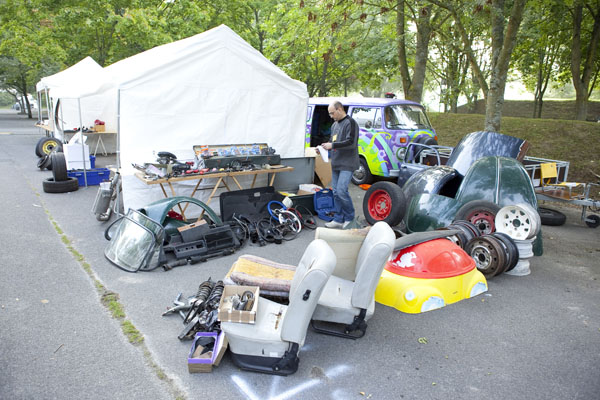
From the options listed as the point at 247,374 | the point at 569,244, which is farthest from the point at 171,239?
the point at 569,244

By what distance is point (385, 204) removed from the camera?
678 cm

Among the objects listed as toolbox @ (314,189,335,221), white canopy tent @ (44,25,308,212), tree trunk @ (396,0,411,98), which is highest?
tree trunk @ (396,0,411,98)

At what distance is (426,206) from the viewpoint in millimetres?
6035

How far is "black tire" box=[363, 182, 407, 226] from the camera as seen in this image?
6324mm

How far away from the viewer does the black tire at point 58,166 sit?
8.73 meters

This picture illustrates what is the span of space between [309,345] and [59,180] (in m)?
7.90

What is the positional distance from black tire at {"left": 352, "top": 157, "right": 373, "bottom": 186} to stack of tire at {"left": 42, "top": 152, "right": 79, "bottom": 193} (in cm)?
676

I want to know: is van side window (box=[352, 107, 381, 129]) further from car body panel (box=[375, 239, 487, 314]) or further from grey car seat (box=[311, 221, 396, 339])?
grey car seat (box=[311, 221, 396, 339])

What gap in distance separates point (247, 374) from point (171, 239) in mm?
2843

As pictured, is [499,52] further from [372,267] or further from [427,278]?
[372,267]

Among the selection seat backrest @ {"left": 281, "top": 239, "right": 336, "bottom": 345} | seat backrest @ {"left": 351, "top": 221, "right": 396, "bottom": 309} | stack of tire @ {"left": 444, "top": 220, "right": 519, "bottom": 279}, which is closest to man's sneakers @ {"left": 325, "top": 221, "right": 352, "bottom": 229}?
stack of tire @ {"left": 444, "top": 220, "right": 519, "bottom": 279}

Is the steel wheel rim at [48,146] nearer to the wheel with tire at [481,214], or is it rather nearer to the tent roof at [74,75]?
the tent roof at [74,75]

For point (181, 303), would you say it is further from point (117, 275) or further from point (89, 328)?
point (117, 275)

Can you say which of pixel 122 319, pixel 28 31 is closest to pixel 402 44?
pixel 122 319
